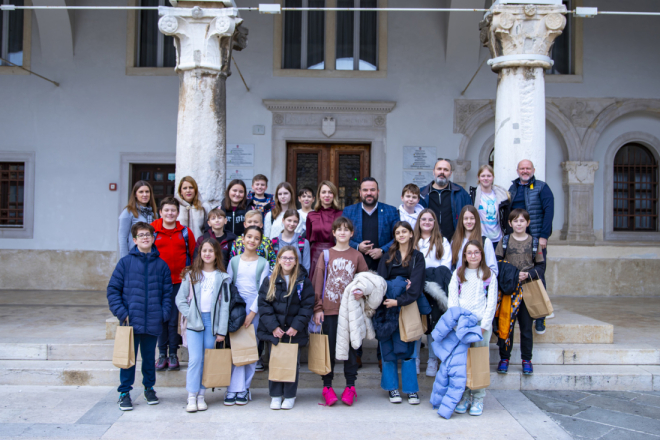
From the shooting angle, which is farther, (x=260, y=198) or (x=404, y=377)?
(x=260, y=198)

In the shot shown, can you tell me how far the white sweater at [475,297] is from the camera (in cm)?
428

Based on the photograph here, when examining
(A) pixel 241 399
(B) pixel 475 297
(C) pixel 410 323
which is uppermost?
(B) pixel 475 297

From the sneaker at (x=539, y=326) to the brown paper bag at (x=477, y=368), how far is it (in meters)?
1.39

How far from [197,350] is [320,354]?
1.03m

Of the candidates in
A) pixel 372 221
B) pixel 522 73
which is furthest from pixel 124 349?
pixel 522 73

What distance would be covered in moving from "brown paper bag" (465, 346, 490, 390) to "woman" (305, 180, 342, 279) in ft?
5.21

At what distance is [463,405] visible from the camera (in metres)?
4.23

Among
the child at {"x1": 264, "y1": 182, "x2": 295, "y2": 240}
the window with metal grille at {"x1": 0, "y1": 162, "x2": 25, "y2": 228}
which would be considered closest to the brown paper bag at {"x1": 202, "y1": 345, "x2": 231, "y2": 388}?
the child at {"x1": 264, "y1": 182, "x2": 295, "y2": 240}

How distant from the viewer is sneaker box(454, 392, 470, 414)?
166 inches

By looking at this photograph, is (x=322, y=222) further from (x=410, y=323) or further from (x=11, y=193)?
(x=11, y=193)

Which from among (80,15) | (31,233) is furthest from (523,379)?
(80,15)

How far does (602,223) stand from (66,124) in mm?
9835

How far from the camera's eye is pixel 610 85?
918 centimetres

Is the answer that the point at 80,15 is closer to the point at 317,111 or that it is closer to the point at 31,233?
the point at 31,233
